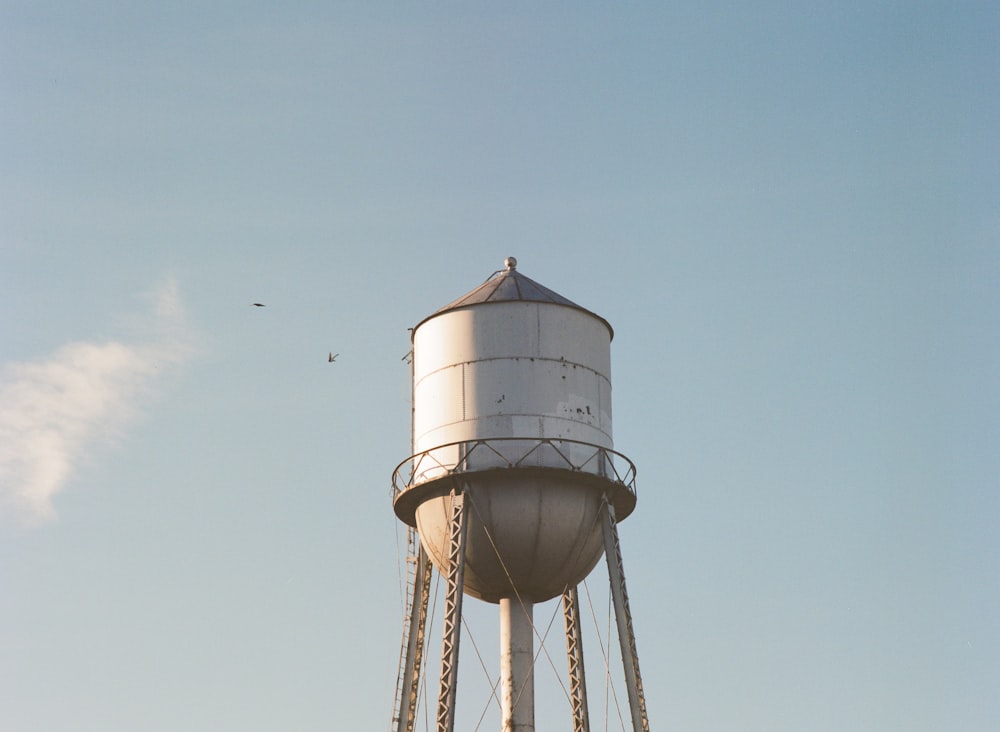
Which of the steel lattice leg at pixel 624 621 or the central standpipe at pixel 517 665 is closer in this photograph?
the steel lattice leg at pixel 624 621

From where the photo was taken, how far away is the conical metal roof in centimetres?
3681

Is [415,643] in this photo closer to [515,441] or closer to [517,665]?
[517,665]

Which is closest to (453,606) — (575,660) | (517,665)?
(517,665)

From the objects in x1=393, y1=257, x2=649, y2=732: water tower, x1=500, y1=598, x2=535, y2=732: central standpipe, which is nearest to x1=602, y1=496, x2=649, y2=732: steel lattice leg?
x1=393, y1=257, x2=649, y2=732: water tower

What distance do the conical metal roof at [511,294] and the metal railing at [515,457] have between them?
3.22m

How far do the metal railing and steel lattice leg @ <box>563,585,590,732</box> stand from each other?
306 cm

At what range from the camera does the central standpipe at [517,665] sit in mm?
36344

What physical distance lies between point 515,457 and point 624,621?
416cm

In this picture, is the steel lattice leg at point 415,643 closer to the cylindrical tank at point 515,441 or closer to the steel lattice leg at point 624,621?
the cylindrical tank at point 515,441

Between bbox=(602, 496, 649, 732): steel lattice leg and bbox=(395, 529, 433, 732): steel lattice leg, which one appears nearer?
bbox=(602, 496, 649, 732): steel lattice leg

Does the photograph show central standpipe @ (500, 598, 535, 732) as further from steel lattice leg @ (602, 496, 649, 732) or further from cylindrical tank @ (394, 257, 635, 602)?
steel lattice leg @ (602, 496, 649, 732)

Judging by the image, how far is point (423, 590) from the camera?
38.1 m

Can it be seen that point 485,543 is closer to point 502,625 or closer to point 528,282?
point 502,625

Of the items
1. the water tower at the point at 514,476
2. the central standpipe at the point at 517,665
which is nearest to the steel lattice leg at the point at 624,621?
the water tower at the point at 514,476
